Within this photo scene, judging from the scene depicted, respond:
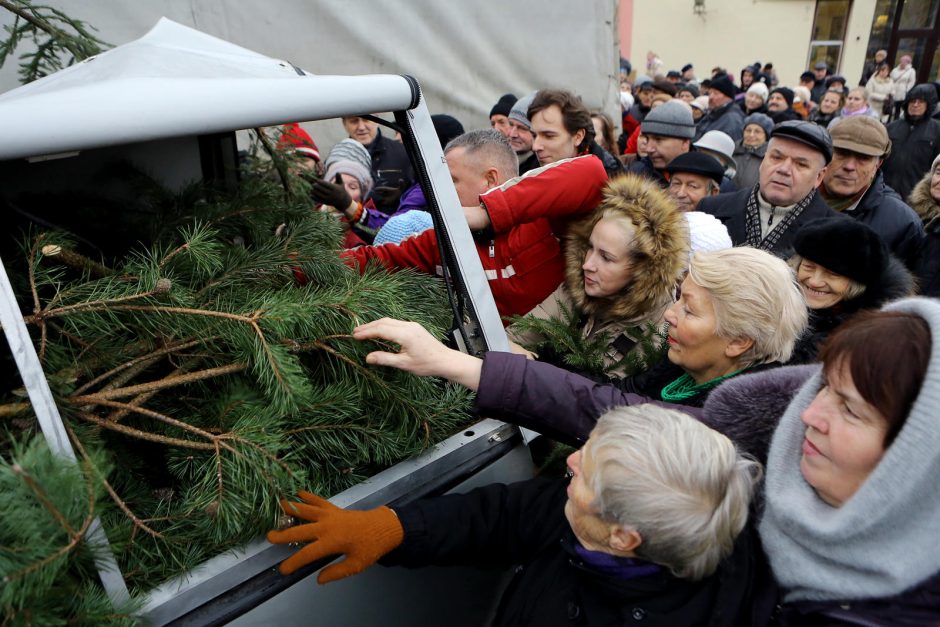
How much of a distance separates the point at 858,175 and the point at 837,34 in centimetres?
1793

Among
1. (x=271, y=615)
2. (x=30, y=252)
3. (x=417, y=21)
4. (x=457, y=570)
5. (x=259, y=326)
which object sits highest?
(x=417, y=21)

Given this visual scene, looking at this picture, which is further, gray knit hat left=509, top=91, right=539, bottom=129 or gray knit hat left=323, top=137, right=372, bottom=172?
gray knit hat left=509, top=91, right=539, bottom=129

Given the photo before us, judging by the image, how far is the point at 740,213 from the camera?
343 centimetres

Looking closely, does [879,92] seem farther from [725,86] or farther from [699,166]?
[699,166]

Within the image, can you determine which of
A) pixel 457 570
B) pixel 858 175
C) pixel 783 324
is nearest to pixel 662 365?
pixel 783 324

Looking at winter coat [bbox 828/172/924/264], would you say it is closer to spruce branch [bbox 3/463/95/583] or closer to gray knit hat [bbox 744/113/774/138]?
gray knit hat [bbox 744/113/774/138]

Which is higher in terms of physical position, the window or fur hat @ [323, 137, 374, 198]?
the window

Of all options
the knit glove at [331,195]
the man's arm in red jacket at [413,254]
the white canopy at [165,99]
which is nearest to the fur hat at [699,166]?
the knit glove at [331,195]

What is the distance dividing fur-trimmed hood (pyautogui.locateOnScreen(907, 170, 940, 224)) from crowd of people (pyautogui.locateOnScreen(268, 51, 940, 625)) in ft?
5.97

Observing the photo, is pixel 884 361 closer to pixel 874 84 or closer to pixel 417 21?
pixel 417 21

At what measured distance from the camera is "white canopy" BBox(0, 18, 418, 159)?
38.3 inches

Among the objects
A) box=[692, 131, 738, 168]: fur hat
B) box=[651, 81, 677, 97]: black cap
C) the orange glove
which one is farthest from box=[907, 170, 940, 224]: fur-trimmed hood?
box=[651, 81, 677, 97]: black cap

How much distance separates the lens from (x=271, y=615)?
3.90ft

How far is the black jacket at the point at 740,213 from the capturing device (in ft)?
10.3
